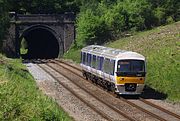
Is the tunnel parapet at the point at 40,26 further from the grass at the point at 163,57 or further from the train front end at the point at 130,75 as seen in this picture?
the train front end at the point at 130,75

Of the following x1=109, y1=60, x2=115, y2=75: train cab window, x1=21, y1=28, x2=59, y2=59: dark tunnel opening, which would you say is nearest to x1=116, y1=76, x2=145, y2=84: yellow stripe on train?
x1=109, y1=60, x2=115, y2=75: train cab window

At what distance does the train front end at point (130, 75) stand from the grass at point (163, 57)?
187 centimetres

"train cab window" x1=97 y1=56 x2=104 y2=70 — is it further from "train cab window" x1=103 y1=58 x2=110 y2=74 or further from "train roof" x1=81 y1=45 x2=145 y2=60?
"train cab window" x1=103 y1=58 x2=110 y2=74

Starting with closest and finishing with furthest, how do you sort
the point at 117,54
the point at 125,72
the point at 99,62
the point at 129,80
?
the point at 129,80 < the point at 125,72 < the point at 117,54 < the point at 99,62

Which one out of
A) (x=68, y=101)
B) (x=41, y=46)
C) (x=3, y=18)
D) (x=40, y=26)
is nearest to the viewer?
(x=68, y=101)

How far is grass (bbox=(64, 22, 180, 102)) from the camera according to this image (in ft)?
95.2

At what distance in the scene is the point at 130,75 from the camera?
27.8m

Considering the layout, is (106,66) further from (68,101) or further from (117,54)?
(68,101)

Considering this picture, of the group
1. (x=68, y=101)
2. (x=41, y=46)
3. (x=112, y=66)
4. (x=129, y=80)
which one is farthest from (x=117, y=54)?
(x=41, y=46)

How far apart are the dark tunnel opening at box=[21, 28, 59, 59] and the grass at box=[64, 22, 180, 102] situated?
85.3 ft

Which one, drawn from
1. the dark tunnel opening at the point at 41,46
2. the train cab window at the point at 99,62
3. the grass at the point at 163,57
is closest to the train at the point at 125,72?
the train cab window at the point at 99,62

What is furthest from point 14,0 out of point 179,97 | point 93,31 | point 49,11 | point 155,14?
point 179,97

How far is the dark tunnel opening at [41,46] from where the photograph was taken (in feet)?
250

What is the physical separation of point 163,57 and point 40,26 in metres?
33.7
